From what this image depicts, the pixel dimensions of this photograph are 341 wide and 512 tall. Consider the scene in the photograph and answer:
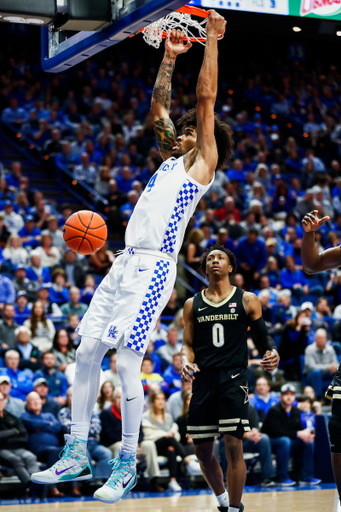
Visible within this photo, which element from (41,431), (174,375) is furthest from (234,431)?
(174,375)

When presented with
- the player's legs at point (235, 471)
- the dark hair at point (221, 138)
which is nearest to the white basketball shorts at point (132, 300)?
the dark hair at point (221, 138)

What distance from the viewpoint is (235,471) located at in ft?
20.9

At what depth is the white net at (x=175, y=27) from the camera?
6.26m

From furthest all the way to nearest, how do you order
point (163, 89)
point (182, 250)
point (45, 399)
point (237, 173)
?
point (237, 173) → point (182, 250) → point (45, 399) → point (163, 89)

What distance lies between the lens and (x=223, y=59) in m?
22.5

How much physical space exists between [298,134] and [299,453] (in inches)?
488

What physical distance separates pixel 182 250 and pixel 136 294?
31.3 feet

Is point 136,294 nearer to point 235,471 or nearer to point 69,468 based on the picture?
point 69,468

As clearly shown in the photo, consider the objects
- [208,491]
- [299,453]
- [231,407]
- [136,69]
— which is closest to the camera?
[231,407]

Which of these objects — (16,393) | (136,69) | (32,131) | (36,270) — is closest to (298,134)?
(136,69)

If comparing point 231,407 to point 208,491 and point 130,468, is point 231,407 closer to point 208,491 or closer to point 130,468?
point 130,468

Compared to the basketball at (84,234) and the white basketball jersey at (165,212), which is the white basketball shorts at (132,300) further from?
the basketball at (84,234)

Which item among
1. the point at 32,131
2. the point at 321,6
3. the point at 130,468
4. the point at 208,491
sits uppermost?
the point at 32,131

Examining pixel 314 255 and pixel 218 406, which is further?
pixel 218 406
